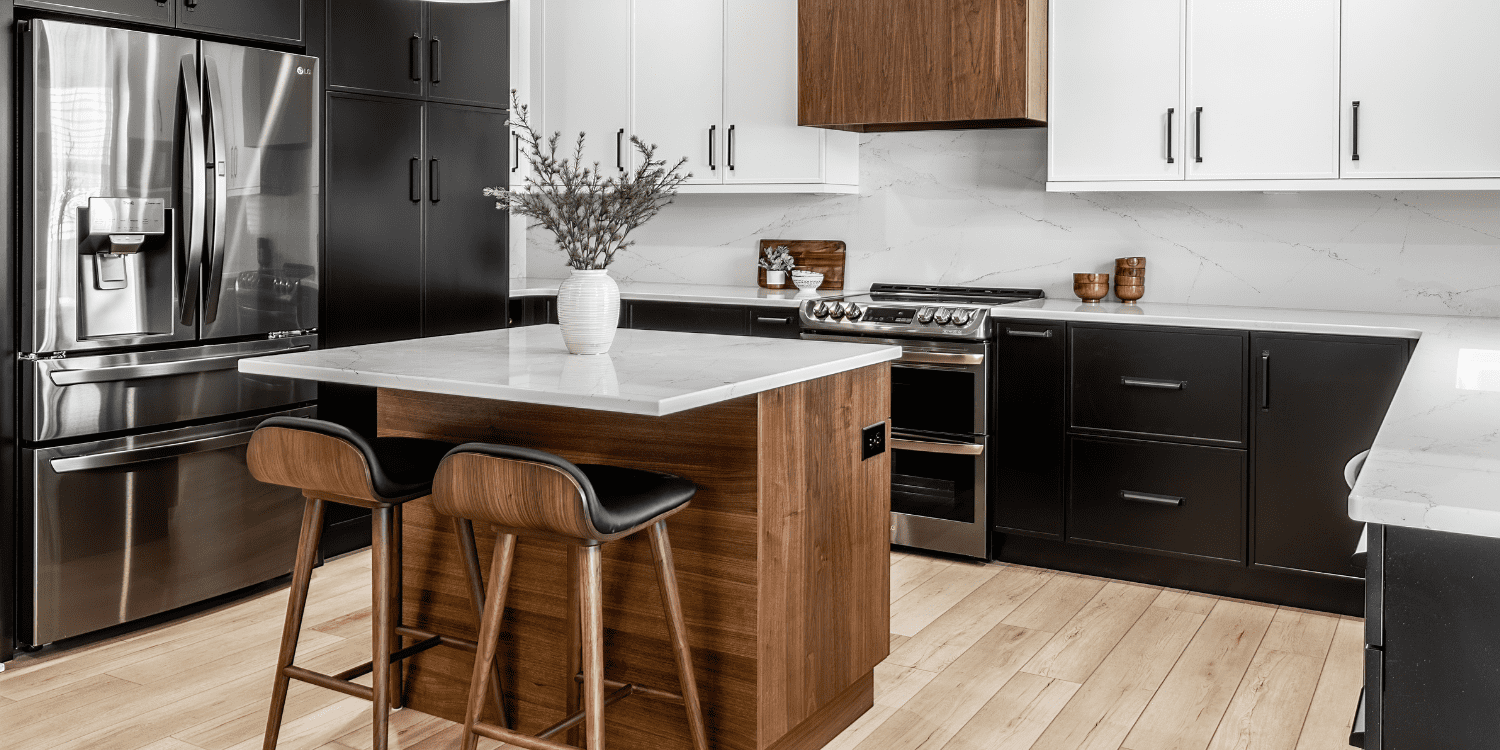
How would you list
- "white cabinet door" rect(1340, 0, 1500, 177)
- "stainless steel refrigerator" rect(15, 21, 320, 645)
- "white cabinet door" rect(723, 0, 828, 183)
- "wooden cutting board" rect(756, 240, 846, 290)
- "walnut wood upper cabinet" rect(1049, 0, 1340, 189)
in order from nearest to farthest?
"stainless steel refrigerator" rect(15, 21, 320, 645) → "white cabinet door" rect(1340, 0, 1500, 177) → "walnut wood upper cabinet" rect(1049, 0, 1340, 189) → "white cabinet door" rect(723, 0, 828, 183) → "wooden cutting board" rect(756, 240, 846, 290)

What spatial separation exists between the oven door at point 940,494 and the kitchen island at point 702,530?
1335 mm

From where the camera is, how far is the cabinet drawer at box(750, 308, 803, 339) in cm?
452

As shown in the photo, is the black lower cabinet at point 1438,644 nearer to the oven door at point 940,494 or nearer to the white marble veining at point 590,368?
the white marble veining at point 590,368

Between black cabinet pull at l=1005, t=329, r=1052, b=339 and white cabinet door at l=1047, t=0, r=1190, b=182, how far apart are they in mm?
593

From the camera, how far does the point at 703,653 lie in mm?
2402

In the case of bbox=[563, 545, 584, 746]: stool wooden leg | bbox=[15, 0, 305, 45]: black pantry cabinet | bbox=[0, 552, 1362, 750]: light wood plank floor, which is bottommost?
bbox=[0, 552, 1362, 750]: light wood plank floor

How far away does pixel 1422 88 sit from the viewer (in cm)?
355

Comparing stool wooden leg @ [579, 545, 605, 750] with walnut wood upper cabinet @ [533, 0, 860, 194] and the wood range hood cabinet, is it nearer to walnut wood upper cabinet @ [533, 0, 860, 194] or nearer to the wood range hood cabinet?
the wood range hood cabinet

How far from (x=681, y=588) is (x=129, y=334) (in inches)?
73.1

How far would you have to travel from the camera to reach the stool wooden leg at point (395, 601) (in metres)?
2.38

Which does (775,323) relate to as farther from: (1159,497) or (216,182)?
(216,182)

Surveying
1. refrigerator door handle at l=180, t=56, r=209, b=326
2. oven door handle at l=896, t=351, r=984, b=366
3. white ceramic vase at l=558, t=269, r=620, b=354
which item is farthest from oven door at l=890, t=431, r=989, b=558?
refrigerator door handle at l=180, t=56, r=209, b=326

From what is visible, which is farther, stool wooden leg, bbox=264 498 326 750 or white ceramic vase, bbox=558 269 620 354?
white ceramic vase, bbox=558 269 620 354

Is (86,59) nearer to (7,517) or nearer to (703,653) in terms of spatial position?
(7,517)
